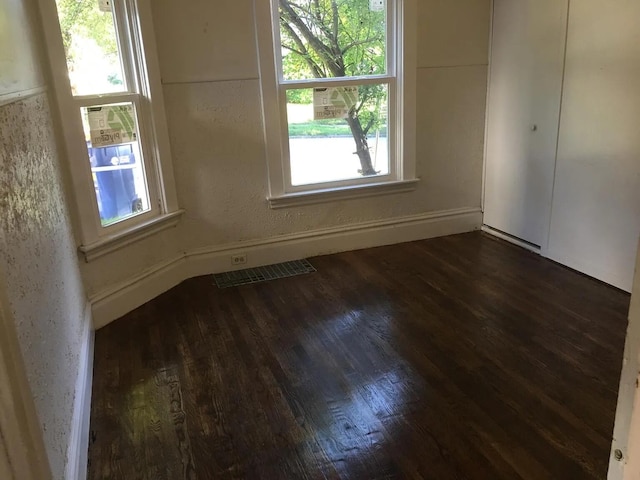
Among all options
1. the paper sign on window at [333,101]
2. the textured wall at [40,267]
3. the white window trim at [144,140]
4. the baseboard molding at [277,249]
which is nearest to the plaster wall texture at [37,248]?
the textured wall at [40,267]

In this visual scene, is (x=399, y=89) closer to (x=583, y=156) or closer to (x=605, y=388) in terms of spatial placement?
(x=583, y=156)

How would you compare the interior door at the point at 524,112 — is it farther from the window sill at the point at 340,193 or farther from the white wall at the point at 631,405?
the white wall at the point at 631,405

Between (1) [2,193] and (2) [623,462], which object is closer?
(2) [623,462]

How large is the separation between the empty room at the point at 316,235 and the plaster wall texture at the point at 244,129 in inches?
0.6

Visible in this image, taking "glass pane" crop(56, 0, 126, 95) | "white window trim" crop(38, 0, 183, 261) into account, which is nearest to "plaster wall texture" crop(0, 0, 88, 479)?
"white window trim" crop(38, 0, 183, 261)

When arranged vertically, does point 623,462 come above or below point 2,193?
below

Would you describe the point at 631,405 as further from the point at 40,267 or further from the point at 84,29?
the point at 84,29

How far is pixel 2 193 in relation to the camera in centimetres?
131

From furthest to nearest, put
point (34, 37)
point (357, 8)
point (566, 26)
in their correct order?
point (357, 8) → point (566, 26) → point (34, 37)

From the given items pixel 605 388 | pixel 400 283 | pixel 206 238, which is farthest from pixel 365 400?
pixel 206 238

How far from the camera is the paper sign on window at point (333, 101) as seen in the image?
347cm

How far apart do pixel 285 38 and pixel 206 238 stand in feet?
4.50

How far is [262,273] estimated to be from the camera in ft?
11.5

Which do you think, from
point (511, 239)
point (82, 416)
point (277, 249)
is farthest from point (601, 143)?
point (82, 416)
